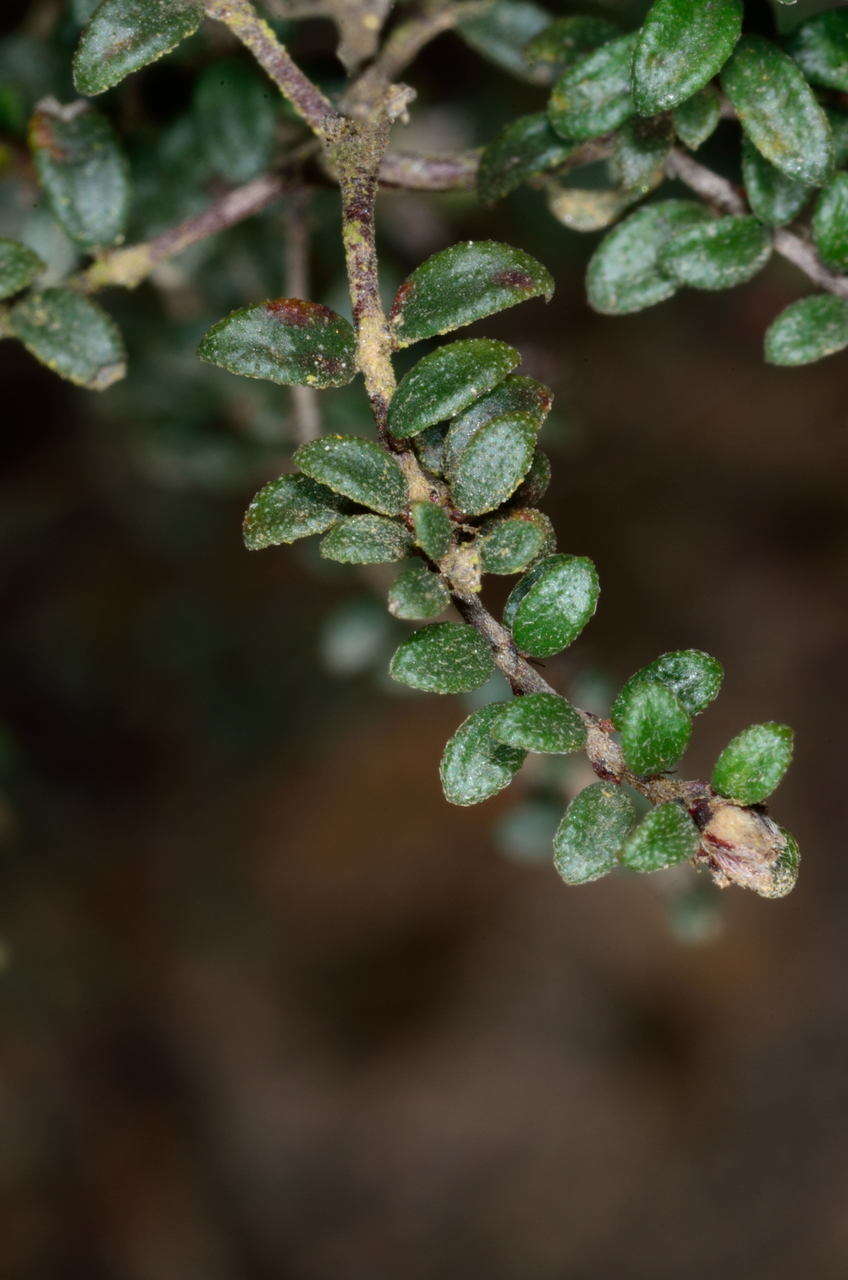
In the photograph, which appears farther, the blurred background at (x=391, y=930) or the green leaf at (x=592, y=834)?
the blurred background at (x=391, y=930)

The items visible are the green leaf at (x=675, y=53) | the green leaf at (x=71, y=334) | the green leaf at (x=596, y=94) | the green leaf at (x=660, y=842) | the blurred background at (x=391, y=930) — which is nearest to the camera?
the green leaf at (x=660, y=842)

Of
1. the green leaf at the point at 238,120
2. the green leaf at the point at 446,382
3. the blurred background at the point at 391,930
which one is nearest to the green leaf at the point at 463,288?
the green leaf at the point at 446,382

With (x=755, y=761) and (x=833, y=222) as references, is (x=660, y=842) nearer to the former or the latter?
(x=755, y=761)

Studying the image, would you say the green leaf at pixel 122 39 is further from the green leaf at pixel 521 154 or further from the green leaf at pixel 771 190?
the green leaf at pixel 771 190

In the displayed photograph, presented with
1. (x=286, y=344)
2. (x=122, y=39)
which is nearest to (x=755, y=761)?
(x=286, y=344)

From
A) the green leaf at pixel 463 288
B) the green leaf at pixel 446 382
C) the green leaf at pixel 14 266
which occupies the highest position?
the green leaf at pixel 14 266

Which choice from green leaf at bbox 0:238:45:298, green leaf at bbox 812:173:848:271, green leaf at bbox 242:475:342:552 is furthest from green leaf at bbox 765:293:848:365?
green leaf at bbox 0:238:45:298

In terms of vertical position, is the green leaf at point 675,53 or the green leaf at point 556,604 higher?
the green leaf at point 675,53
